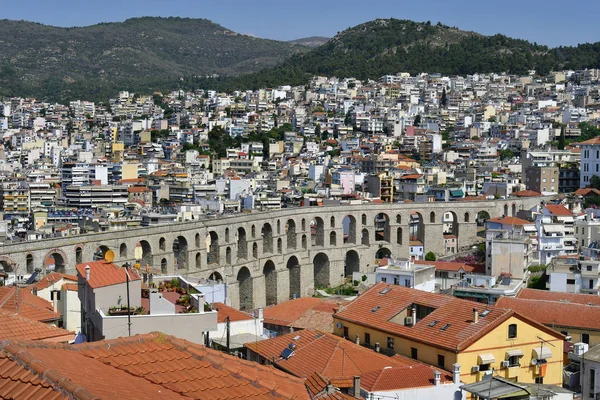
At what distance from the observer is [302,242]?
50.9 meters

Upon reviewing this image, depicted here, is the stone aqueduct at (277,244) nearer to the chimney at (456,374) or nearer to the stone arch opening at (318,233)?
the stone arch opening at (318,233)

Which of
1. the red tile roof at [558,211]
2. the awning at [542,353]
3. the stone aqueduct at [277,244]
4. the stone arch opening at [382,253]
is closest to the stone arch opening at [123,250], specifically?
the stone aqueduct at [277,244]

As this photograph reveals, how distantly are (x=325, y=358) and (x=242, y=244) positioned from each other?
31216mm

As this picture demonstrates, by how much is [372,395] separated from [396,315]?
4.59m

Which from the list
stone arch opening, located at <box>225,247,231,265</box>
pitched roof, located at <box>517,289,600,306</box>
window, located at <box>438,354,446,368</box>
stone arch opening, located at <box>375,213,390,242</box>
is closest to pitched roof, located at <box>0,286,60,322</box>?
window, located at <box>438,354,446,368</box>

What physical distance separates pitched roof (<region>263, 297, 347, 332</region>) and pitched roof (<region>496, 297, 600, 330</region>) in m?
4.30

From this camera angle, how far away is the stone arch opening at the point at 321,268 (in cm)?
5173

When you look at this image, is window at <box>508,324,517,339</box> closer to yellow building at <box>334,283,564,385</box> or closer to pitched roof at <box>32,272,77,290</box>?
yellow building at <box>334,283,564,385</box>

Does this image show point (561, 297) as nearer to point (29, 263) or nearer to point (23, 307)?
point (23, 307)

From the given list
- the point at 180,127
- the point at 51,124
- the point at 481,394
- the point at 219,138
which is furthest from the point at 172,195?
the point at 51,124

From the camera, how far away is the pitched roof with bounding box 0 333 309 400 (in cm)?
614

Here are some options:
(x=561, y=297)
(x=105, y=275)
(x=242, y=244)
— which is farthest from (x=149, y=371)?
(x=242, y=244)

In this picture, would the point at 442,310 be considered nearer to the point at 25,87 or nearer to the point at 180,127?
the point at 180,127

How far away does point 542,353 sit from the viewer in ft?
54.7
